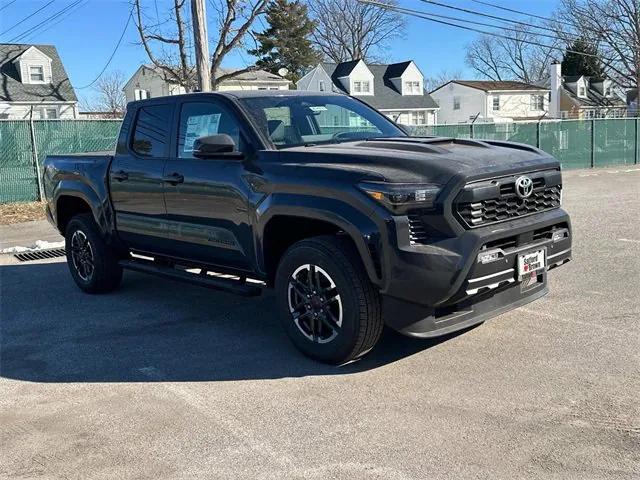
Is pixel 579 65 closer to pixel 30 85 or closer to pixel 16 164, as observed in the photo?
pixel 30 85

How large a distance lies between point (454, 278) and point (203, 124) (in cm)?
280

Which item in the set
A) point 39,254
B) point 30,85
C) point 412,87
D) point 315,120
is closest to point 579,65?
point 412,87

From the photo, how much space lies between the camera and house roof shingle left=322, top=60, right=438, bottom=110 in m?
53.2

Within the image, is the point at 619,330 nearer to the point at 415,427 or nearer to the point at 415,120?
the point at 415,427

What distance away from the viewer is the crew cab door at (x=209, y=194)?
534cm

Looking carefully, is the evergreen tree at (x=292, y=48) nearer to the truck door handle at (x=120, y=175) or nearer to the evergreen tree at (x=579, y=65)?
the evergreen tree at (x=579, y=65)

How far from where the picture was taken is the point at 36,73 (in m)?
42.6

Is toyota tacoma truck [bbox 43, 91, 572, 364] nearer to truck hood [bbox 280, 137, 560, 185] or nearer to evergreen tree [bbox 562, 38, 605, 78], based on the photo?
truck hood [bbox 280, 137, 560, 185]

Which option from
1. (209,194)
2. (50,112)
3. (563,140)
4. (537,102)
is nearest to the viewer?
(209,194)

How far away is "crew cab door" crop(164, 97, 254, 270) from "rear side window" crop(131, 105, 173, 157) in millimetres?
191

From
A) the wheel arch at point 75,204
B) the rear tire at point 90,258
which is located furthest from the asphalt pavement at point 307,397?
the wheel arch at point 75,204

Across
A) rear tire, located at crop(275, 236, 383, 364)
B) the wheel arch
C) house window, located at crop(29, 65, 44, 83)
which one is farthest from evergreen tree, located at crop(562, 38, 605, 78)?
rear tire, located at crop(275, 236, 383, 364)

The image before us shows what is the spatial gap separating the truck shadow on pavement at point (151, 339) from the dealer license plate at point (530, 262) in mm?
971

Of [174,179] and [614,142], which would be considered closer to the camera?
[174,179]
